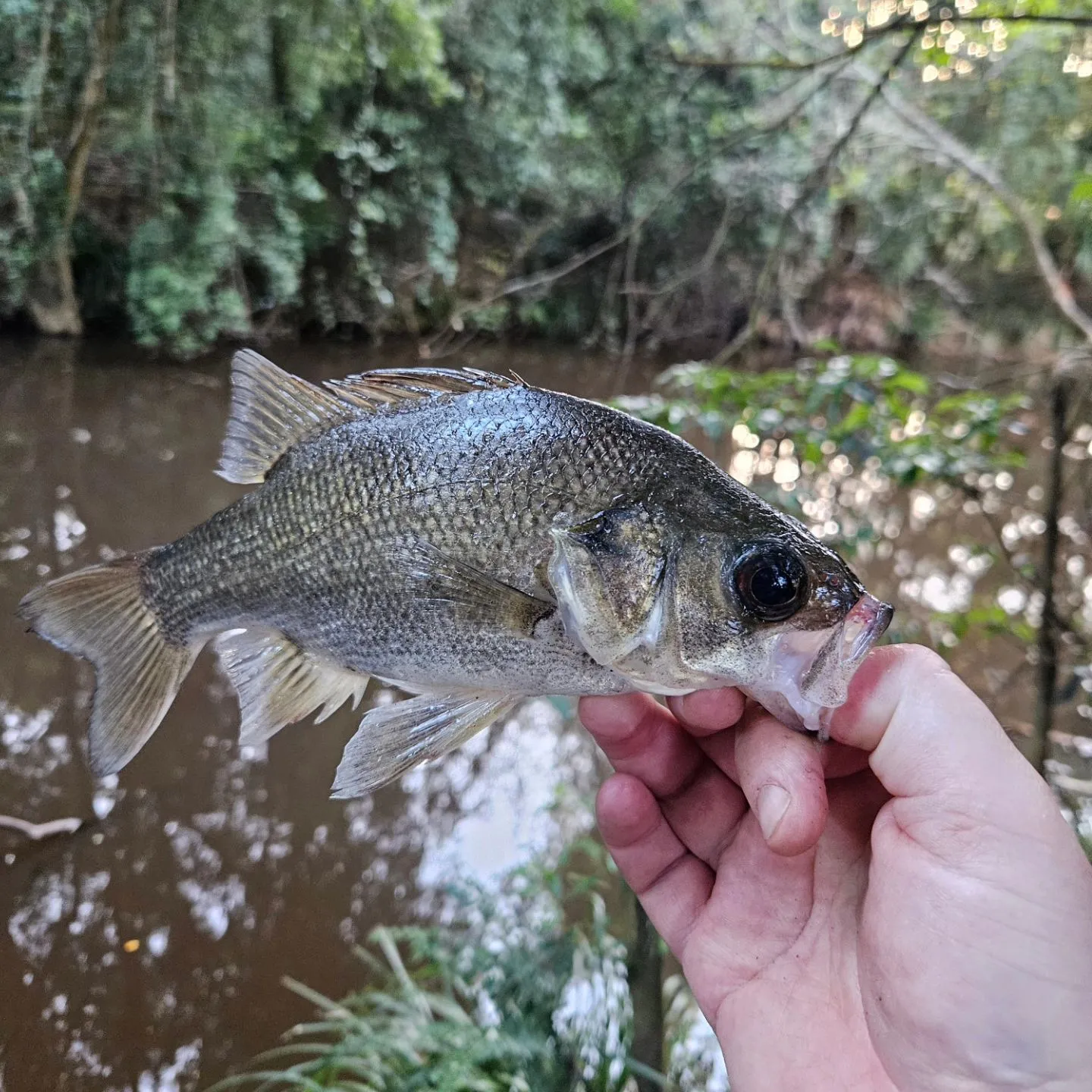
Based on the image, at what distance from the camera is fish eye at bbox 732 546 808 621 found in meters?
1.03

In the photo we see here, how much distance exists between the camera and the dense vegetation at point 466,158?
6.46m

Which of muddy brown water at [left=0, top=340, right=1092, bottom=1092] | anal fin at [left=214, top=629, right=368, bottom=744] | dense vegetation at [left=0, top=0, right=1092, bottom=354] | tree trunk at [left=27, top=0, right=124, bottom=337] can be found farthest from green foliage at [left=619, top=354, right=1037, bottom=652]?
tree trunk at [left=27, top=0, right=124, bottom=337]

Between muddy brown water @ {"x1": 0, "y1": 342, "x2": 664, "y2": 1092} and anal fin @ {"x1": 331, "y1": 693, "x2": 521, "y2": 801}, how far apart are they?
924mm

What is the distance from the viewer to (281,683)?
1369mm

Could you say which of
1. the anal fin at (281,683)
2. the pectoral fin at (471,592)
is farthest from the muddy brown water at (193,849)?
the pectoral fin at (471,592)

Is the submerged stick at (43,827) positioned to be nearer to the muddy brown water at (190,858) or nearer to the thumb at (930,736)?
the muddy brown water at (190,858)

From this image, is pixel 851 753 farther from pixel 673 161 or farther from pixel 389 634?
pixel 673 161

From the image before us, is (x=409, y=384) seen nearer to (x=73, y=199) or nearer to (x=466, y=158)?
(x=73, y=199)

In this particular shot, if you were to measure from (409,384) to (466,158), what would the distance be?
31.1 ft

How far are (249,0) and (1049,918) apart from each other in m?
8.65

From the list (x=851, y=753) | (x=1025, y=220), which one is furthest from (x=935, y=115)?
(x=851, y=753)

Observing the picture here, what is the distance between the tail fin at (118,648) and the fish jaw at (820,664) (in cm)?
104

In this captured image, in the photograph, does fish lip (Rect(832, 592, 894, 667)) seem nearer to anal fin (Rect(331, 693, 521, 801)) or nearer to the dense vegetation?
anal fin (Rect(331, 693, 521, 801))

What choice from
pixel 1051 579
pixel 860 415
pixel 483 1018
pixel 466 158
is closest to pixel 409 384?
pixel 860 415
